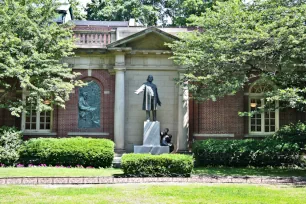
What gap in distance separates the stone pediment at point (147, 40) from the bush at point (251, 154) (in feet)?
21.6

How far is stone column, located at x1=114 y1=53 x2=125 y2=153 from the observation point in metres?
24.1

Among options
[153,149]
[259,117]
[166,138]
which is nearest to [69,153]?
[153,149]

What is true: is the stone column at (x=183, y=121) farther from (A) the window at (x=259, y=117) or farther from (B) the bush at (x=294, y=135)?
(B) the bush at (x=294, y=135)

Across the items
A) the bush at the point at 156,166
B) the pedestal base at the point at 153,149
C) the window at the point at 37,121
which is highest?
the window at the point at 37,121

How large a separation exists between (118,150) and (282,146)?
28.7 ft

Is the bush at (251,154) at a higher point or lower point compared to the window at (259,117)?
lower

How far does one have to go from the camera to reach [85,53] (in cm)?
2506

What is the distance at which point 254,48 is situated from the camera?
1880 centimetres

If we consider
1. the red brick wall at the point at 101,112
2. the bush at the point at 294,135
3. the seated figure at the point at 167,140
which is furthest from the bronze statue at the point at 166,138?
the bush at the point at 294,135

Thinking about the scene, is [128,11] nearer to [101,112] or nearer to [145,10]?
[145,10]

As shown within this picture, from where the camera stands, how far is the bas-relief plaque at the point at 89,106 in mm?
25219

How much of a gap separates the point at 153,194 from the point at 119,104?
1323 cm

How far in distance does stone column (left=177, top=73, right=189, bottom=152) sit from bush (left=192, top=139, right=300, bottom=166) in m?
2.71

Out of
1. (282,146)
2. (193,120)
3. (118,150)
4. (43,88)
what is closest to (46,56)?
(43,88)
